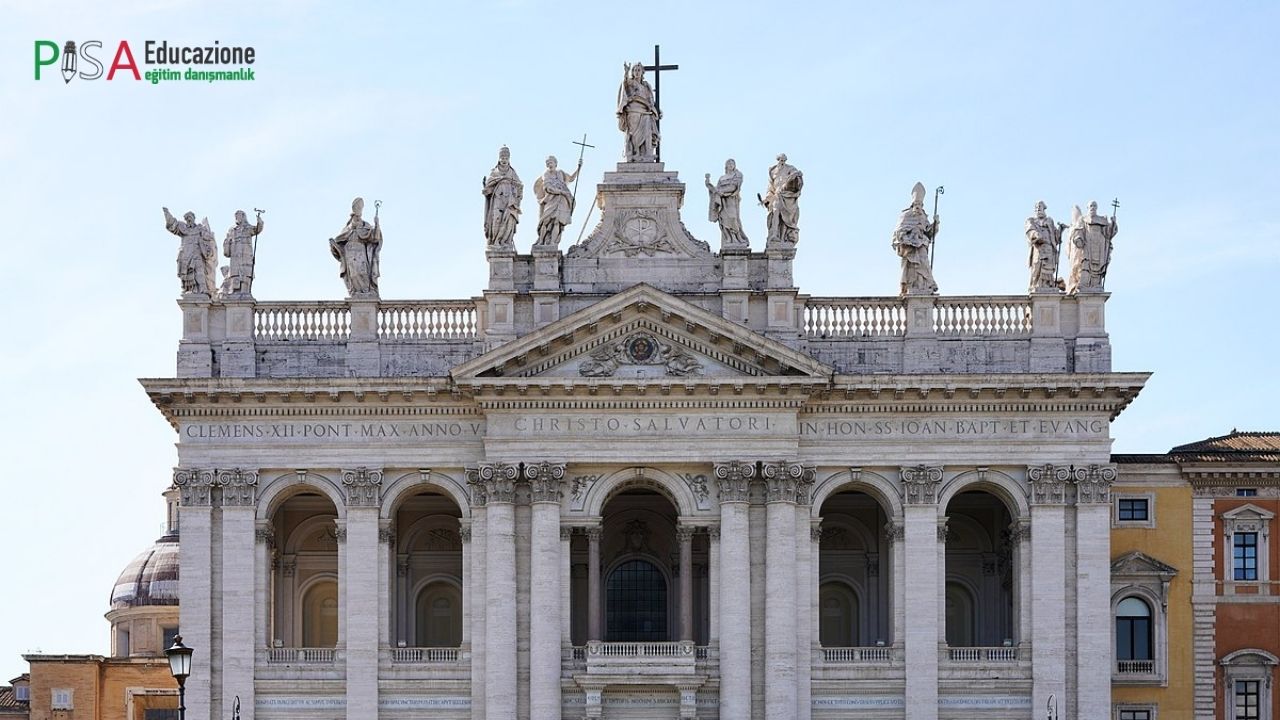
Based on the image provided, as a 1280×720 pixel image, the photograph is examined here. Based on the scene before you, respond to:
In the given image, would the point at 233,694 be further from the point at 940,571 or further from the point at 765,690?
the point at 940,571

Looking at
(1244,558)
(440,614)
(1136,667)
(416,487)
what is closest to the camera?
(416,487)

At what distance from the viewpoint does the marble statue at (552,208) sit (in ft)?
200

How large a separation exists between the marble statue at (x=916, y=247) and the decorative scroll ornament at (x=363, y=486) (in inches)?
577

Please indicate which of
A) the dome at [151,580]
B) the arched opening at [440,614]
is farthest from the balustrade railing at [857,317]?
the dome at [151,580]

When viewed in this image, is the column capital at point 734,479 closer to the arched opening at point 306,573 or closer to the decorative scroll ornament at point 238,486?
the arched opening at point 306,573

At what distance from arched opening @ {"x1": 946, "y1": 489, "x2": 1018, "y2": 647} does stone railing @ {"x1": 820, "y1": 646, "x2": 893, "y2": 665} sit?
12.8 ft

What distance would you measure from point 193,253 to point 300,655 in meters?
10.9

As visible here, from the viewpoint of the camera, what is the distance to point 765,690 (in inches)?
2323

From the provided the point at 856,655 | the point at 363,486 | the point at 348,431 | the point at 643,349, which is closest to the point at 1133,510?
the point at 856,655

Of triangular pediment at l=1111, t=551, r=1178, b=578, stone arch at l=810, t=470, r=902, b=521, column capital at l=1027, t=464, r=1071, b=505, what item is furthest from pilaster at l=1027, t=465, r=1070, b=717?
stone arch at l=810, t=470, r=902, b=521

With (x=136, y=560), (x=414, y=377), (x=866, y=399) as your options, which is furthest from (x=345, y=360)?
(x=136, y=560)

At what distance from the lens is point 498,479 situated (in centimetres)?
5938

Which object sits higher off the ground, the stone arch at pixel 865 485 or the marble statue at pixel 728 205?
the marble statue at pixel 728 205

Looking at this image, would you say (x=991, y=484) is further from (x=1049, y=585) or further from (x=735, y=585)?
(x=735, y=585)
